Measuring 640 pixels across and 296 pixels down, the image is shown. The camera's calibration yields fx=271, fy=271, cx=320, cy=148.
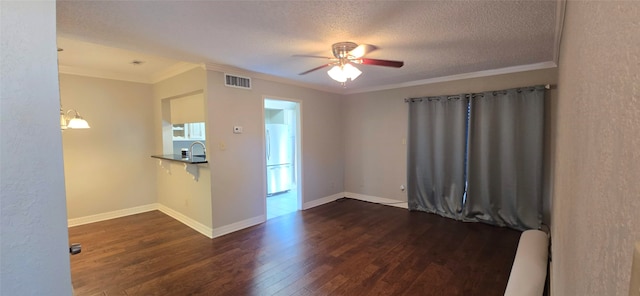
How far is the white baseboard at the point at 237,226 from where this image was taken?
365cm

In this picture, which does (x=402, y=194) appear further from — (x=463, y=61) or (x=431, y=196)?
(x=463, y=61)

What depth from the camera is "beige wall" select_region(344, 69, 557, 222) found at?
477 centimetres

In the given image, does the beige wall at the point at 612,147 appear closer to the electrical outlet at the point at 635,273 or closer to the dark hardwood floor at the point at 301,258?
the electrical outlet at the point at 635,273

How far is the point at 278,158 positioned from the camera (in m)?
6.17

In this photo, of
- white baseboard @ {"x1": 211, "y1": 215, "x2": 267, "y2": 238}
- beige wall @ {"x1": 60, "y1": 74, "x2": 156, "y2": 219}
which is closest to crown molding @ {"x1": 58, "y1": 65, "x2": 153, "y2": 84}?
beige wall @ {"x1": 60, "y1": 74, "x2": 156, "y2": 219}

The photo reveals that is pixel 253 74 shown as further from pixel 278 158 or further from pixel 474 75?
pixel 474 75

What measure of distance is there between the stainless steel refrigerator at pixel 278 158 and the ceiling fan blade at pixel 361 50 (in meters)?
3.40

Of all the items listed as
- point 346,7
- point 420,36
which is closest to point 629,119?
point 346,7

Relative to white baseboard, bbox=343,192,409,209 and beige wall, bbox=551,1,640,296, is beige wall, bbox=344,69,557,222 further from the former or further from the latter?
beige wall, bbox=551,1,640,296

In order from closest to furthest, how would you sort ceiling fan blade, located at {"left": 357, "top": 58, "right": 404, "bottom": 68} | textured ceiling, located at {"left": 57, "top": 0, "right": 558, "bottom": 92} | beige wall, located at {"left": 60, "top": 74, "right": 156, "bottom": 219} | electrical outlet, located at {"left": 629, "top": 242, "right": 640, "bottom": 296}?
electrical outlet, located at {"left": 629, "top": 242, "right": 640, "bottom": 296} → textured ceiling, located at {"left": 57, "top": 0, "right": 558, "bottom": 92} → ceiling fan blade, located at {"left": 357, "top": 58, "right": 404, "bottom": 68} → beige wall, located at {"left": 60, "top": 74, "right": 156, "bottom": 219}

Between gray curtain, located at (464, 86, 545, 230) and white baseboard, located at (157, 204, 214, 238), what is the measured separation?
3782mm

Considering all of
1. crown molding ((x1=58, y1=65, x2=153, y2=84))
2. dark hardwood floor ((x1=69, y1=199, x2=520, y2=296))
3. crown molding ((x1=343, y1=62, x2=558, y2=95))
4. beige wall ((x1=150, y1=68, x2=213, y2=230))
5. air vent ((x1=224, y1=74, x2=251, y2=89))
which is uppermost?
crown molding ((x1=58, y1=65, x2=153, y2=84))

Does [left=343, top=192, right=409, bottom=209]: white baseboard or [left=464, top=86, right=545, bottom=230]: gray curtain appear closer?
[left=464, top=86, right=545, bottom=230]: gray curtain

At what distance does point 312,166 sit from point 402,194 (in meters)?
1.72
